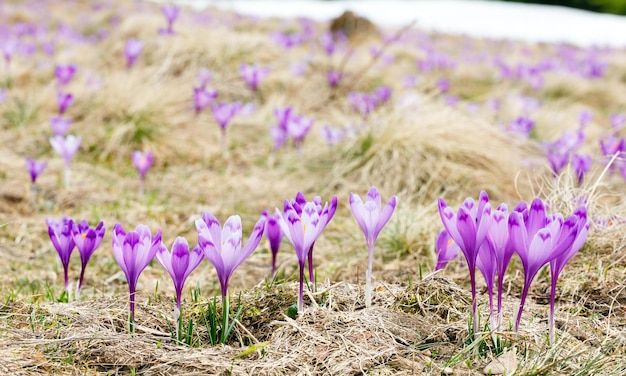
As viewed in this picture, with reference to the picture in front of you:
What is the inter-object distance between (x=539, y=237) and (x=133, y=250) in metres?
1.13

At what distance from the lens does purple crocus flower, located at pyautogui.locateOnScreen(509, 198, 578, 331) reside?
1.79m

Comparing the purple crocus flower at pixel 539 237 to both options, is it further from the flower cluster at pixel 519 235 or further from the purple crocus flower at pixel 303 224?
the purple crocus flower at pixel 303 224

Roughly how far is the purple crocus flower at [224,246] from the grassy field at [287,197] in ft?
0.44

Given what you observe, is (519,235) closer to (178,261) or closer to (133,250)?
(178,261)

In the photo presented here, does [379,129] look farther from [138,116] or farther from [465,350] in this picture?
[465,350]

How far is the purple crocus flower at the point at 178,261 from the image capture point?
197cm

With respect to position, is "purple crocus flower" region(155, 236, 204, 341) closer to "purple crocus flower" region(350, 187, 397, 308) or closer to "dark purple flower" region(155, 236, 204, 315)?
"dark purple flower" region(155, 236, 204, 315)

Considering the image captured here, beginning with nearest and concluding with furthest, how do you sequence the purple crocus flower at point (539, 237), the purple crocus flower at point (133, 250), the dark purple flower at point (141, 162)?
the purple crocus flower at point (539, 237)
the purple crocus flower at point (133, 250)
the dark purple flower at point (141, 162)

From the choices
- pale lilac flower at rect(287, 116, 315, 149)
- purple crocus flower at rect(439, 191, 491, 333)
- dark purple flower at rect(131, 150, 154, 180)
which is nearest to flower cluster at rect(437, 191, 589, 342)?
purple crocus flower at rect(439, 191, 491, 333)

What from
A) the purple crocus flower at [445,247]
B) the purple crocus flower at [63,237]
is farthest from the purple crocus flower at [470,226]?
the purple crocus flower at [63,237]

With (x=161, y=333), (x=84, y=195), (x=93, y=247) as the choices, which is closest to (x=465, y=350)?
(x=161, y=333)

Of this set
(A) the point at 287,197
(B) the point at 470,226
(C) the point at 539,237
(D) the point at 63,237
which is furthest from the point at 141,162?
(C) the point at 539,237

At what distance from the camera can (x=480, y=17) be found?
2600 cm

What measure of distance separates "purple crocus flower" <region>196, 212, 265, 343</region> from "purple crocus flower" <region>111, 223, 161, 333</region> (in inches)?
6.2
